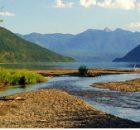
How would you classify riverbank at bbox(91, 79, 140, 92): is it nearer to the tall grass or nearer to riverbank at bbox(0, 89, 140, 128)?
the tall grass

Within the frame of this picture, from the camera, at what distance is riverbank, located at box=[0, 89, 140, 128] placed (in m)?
23.5

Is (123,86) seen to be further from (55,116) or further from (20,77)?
(55,116)

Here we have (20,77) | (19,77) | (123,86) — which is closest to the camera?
(123,86)

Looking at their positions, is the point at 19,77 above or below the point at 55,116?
above

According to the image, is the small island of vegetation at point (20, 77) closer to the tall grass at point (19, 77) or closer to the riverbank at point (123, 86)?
the tall grass at point (19, 77)

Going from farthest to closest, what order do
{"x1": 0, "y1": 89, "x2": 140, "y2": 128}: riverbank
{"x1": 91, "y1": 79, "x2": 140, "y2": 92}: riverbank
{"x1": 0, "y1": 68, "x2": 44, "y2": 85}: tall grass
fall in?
{"x1": 0, "y1": 68, "x2": 44, "y2": 85}: tall grass < {"x1": 91, "y1": 79, "x2": 140, "y2": 92}: riverbank < {"x1": 0, "y1": 89, "x2": 140, "y2": 128}: riverbank

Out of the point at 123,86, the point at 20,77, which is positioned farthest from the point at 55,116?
the point at 20,77

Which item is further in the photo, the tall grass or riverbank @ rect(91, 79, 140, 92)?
the tall grass

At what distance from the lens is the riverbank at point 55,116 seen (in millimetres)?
23469

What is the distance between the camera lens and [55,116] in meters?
27.3

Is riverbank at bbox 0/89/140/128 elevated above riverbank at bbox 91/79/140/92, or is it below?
above

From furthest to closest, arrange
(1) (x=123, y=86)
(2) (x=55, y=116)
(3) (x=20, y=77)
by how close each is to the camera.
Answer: (3) (x=20, y=77)
(1) (x=123, y=86)
(2) (x=55, y=116)

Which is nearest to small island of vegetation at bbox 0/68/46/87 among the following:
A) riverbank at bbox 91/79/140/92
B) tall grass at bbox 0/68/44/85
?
tall grass at bbox 0/68/44/85

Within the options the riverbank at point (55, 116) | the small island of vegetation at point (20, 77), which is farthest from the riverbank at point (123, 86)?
the riverbank at point (55, 116)
